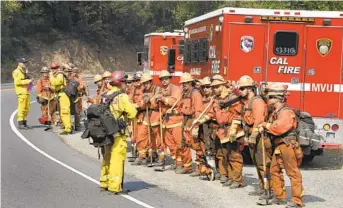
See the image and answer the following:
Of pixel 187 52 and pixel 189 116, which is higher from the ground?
pixel 187 52

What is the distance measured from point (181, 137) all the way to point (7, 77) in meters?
35.8

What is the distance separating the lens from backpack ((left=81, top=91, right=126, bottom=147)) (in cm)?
950

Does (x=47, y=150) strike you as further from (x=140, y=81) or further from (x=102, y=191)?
(x=102, y=191)

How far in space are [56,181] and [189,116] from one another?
2671 mm

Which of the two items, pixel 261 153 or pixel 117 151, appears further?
pixel 117 151

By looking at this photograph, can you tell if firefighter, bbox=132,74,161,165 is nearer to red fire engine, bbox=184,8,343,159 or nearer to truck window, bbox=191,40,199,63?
red fire engine, bbox=184,8,343,159

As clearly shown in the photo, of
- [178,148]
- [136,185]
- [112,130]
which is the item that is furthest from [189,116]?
[112,130]

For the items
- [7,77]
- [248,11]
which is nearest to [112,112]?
[248,11]

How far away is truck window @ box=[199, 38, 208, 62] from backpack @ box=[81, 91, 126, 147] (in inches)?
176

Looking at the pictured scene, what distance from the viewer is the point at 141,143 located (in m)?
12.4

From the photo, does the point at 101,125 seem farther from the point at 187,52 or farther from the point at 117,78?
the point at 187,52

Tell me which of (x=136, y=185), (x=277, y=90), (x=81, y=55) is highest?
(x=81, y=55)

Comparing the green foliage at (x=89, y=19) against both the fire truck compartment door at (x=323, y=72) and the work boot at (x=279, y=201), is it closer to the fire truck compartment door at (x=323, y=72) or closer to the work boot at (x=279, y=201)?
the fire truck compartment door at (x=323, y=72)

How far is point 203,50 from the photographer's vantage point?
13930 millimetres
